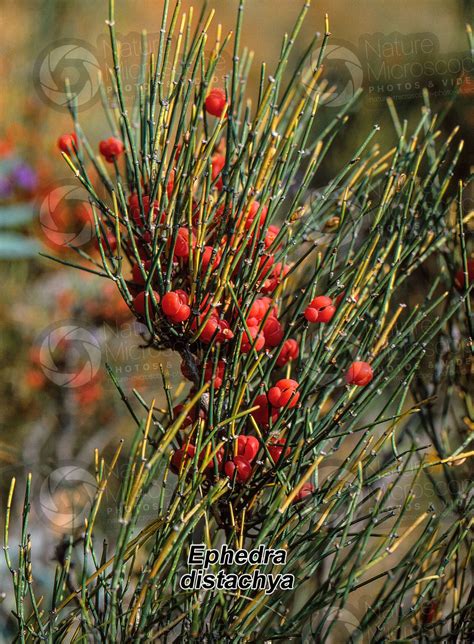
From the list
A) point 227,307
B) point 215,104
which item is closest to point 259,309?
point 227,307

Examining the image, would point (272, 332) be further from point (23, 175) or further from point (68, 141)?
point (23, 175)

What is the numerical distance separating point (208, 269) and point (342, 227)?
8 centimetres

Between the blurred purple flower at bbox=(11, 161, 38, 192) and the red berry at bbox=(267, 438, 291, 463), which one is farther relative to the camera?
the blurred purple flower at bbox=(11, 161, 38, 192)

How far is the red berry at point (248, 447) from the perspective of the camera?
0.35 metres

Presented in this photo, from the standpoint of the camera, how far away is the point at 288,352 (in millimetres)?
382

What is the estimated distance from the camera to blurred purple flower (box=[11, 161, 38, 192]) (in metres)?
0.94

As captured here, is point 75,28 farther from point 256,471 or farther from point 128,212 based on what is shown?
point 256,471

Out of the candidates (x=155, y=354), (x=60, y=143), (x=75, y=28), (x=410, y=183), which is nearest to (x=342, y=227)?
(x=410, y=183)

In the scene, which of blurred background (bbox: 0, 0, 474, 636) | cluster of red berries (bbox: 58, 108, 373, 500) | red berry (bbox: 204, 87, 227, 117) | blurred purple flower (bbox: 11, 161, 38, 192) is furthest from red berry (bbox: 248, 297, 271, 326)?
blurred purple flower (bbox: 11, 161, 38, 192)

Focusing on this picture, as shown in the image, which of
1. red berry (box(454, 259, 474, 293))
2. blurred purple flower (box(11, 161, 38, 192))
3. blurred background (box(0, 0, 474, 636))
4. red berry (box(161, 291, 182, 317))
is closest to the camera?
red berry (box(161, 291, 182, 317))

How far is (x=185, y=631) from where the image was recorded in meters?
0.33

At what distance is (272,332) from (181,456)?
0.08 metres

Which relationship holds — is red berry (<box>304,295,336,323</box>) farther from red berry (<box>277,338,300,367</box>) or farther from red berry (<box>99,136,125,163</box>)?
red berry (<box>99,136,125,163</box>)

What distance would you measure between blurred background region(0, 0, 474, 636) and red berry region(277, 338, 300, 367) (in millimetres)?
266
